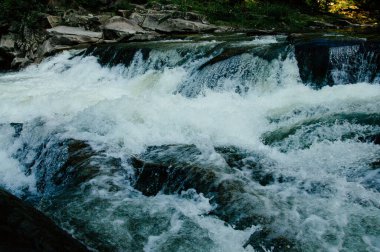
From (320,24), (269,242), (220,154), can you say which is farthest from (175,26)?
(269,242)

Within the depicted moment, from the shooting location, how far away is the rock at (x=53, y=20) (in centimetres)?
1680

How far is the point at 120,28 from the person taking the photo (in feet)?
53.1

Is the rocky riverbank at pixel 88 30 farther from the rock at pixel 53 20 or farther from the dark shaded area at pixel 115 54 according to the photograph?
the dark shaded area at pixel 115 54

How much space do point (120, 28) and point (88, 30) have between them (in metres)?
1.93

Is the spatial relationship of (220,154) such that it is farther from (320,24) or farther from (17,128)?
(320,24)

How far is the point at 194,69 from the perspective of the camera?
392 inches

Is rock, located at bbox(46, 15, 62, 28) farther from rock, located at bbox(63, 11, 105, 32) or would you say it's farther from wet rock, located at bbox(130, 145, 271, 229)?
wet rock, located at bbox(130, 145, 271, 229)

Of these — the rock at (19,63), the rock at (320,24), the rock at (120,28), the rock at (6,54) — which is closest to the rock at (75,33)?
the rock at (120,28)

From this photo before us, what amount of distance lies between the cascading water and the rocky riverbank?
5.49 metres

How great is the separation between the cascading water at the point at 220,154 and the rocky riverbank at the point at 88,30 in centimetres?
549

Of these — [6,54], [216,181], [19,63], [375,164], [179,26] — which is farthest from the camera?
[179,26]

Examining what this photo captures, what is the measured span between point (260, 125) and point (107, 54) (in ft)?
25.7

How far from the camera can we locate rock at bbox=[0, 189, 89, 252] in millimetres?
2670

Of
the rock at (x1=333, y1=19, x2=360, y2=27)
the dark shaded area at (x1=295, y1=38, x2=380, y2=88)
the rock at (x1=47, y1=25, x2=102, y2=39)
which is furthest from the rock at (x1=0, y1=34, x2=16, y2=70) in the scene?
the rock at (x1=333, y1=19, x2=360, y2=27)
